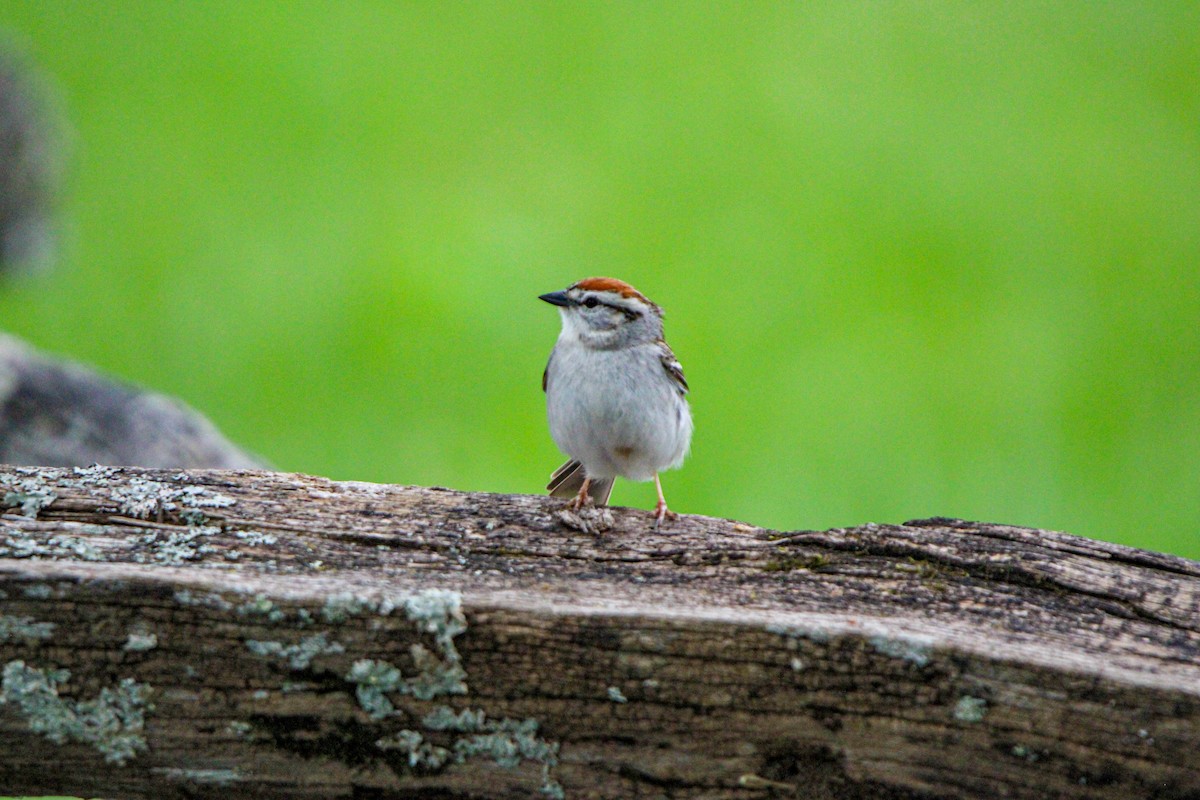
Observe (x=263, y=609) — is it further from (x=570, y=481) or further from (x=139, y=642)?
(x=570, y=481)

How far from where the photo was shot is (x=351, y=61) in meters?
11.6

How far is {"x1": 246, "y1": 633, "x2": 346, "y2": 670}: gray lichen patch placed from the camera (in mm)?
2631

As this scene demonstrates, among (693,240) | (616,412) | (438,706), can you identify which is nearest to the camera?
(438,706)

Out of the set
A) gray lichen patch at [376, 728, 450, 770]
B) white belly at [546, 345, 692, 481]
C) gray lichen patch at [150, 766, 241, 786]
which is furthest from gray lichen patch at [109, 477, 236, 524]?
white belly at [546, 345, 692, 481]

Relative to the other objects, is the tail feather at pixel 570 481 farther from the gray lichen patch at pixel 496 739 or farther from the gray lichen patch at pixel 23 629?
the gray lichen patch at pixel 23 629

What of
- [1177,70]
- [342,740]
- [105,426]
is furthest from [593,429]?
[1177,70]

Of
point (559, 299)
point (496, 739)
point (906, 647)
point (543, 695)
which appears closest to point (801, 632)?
point (906, 647)

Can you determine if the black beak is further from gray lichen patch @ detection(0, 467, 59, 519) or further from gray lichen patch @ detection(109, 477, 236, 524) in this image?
gray lichen patch @ detection(0, 467, 59, 519)

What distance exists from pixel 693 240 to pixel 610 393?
574cm

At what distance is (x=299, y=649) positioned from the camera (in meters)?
2.64

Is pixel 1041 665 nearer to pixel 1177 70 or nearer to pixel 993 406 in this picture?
pixel 993 406

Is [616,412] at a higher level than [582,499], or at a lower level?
higher

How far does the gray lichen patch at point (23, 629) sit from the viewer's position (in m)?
2.61

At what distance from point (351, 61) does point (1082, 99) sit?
7.03 meters
